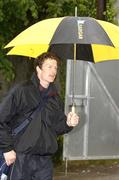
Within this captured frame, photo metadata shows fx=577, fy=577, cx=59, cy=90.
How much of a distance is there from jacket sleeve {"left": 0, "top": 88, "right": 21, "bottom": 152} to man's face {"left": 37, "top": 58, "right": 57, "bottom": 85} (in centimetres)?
34

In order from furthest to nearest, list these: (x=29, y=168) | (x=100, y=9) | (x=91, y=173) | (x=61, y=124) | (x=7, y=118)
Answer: (x=100, y=9), (x=91, y=173), (x=61, y=124), (x=29, y=168), (x=7, y=118)

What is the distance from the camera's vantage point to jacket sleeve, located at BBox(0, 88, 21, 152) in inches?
193

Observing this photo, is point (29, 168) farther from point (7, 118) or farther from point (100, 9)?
point (100, 9)

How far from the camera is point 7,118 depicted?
491 cm

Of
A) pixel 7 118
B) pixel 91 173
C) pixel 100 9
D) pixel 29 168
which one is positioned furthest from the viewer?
pixel 100 9

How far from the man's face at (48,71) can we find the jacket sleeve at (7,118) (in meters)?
0.34

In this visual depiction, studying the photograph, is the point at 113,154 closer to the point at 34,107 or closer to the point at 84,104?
the point at 84,104

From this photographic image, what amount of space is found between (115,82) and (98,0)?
57.2 inches

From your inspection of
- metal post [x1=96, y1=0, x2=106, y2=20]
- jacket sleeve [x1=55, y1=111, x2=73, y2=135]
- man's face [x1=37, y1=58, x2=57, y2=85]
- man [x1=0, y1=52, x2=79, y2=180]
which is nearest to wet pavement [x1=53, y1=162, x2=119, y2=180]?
metal post [x1=96, y1=0, x2=106, y2=20]

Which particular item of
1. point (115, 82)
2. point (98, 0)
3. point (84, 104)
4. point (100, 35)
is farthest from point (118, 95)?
point (100, 35)

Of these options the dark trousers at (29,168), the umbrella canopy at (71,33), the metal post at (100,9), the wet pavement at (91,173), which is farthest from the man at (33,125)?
the metal post at (100,9)

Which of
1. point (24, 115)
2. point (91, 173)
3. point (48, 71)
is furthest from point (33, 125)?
point (91, 173)

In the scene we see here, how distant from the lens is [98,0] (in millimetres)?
9977

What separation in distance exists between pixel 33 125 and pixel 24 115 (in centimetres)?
12
